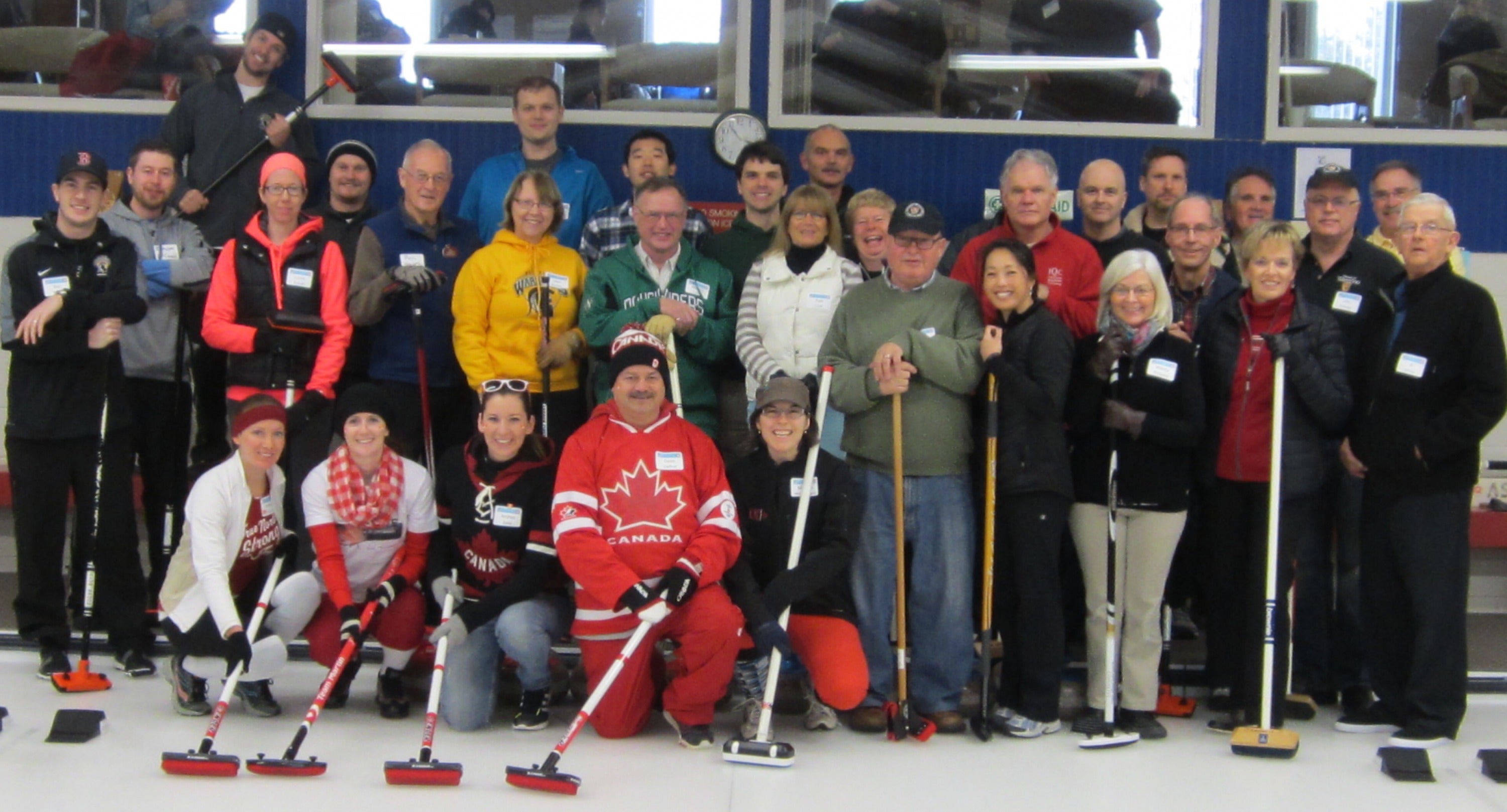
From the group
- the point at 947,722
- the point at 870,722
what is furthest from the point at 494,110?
the point at 947,722

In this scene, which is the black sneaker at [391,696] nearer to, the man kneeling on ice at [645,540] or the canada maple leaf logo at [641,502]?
the man kneeling on ice at [645,540]

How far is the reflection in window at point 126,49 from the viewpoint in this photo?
22.5 feet

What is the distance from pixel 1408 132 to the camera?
6.80 metres

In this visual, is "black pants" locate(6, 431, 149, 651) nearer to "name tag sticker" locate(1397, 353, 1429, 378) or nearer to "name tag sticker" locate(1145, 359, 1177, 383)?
"name tag sticker" locate(1145, 359, 1177, 383)

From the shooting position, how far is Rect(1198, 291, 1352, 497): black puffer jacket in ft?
15.6

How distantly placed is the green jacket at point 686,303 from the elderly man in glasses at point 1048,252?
2.95 ft

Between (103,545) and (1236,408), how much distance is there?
158 inches

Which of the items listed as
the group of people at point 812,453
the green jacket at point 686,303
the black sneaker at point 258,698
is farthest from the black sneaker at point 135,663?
the green jacket at point 686,303

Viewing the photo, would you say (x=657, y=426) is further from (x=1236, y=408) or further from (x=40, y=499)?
(x=40, y=499)

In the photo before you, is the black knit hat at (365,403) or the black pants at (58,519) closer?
the black knit hat at (365,403)

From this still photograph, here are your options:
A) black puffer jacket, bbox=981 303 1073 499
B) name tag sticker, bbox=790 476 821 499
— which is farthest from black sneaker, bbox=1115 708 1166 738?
name tag sticker, bbox=790 476 821 499

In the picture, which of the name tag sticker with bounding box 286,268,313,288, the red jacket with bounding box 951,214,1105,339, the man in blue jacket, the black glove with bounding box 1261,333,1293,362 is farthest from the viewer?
the man in blue jacket

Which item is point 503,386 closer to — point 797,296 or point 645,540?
point 645,540

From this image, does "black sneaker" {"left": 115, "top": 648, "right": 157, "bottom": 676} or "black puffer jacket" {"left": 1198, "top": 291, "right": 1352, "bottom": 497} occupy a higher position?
"black puffer jacket" {"left": 1198, "top": 291, "right": 1352, "bottom": 497}
